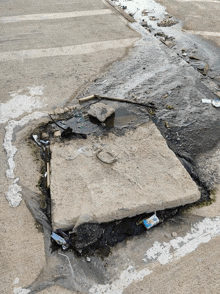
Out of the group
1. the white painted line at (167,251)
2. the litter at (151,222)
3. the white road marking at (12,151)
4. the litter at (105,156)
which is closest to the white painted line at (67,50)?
the white road marking at (12,151)

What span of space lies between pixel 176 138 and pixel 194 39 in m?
4.48

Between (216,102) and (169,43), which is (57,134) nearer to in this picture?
(216,102)

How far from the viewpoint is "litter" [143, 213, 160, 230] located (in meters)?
3.04

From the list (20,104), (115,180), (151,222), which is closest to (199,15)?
(20,104)

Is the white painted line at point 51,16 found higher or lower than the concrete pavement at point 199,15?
lower

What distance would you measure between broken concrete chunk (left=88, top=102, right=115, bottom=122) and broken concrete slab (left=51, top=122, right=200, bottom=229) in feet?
1.66

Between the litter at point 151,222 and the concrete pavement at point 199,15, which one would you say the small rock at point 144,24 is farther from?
the litter at point 151,222

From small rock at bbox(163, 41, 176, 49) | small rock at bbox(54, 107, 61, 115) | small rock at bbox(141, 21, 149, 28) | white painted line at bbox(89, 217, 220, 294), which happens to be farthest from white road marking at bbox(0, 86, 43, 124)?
small rock at bbox(141, 21, 149, 28)

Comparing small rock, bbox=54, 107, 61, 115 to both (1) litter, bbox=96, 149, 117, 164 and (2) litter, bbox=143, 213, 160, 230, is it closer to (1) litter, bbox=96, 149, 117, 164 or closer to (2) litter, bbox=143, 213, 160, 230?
(1) litter, bbox=96, 149, 117, 164

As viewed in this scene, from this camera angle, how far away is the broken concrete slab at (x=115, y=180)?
3070 mm

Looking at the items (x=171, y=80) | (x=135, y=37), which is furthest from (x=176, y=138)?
(x=135, y=37)

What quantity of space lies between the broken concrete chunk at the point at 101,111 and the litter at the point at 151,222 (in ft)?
6.35

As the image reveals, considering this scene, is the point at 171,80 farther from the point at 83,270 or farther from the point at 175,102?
the point at 83,270

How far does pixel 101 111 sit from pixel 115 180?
4.97ft
